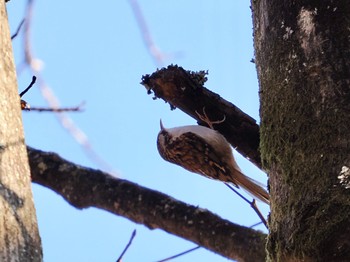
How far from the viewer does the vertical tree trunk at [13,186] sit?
3.33 feet

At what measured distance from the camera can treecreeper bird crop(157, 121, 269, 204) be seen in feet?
11.2

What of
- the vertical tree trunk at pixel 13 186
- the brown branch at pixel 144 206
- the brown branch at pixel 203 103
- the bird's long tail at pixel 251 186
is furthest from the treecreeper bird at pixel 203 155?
the vertical tree trunk at pixel 13 186

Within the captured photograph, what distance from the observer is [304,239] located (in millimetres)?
1162

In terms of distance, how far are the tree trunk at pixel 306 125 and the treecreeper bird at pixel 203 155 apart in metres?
1.85

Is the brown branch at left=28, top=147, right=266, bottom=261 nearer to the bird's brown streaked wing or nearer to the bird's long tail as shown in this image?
the bird's long tail

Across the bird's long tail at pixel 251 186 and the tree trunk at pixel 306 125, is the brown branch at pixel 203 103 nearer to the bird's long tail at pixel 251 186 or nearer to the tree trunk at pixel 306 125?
the tree trunk at pixel 306 125

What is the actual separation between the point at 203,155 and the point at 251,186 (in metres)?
0.39

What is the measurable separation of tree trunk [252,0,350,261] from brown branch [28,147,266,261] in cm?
92

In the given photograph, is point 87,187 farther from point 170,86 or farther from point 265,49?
point 265,49

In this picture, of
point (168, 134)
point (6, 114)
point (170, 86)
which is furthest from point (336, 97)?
point (168, 134)

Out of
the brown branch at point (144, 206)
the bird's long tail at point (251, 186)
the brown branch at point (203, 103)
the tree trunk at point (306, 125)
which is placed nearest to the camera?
the tree trunk at point (306, 125)

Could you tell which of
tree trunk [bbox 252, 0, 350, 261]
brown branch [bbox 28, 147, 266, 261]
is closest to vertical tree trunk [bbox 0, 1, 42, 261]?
tree trunk [bbox 252, 0, 350, 261]

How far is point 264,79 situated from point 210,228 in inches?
40.7

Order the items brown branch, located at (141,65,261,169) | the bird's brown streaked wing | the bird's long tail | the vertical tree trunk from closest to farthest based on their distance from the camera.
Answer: the vertical tree trunk → brown branch, located at (141,65,261,169) → the bird's long tail → the bird's brown streaked wing
